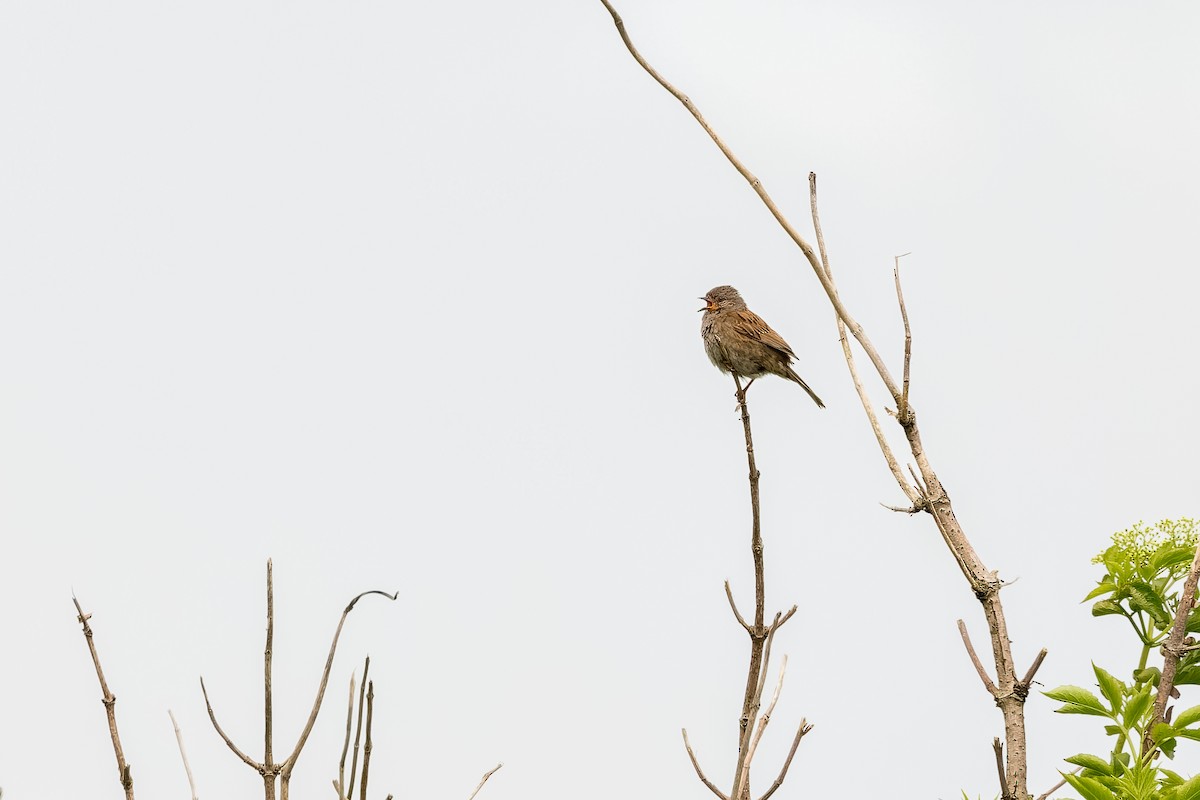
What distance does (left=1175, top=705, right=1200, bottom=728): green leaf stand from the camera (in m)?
2.17

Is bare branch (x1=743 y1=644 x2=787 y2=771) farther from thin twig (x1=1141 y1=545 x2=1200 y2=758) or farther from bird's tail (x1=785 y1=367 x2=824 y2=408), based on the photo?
bird's tail (x1=785 y1=367 x2=824 y2=408)

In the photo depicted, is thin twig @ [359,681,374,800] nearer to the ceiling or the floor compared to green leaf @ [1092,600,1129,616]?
nearer to the floor

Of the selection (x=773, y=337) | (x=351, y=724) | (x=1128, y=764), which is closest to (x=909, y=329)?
(x=1128, y=764)

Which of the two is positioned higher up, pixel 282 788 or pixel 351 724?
pixel 351 724

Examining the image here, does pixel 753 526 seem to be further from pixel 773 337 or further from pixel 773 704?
pixel 773 337

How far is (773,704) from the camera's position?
2410mm

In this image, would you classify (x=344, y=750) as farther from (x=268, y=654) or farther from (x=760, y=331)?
(x=760, y=331)

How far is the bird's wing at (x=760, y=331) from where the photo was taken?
10.6m

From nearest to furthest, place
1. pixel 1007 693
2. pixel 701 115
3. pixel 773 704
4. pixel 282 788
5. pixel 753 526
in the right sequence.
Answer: pixel 282 788 < pixel 1007 693 < pixel 701 115 < pixel 773 704 < pixel 753 526

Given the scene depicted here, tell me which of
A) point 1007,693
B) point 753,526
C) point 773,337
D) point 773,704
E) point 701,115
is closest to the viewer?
point 1007,693

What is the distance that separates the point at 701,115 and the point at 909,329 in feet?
1.73

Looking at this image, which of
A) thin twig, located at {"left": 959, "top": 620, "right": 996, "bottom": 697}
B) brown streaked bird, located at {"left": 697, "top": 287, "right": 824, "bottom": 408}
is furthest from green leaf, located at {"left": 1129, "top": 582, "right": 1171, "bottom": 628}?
brown streaked bird, located at {"left": 697, "top": 287, "right": 824, "bottom": 408}

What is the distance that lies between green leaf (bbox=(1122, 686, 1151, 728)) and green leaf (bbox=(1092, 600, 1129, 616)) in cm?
19

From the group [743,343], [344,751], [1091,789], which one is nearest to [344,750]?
[344,751]
